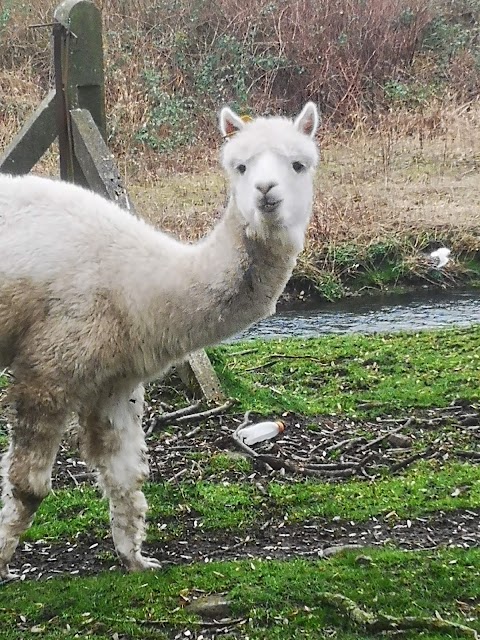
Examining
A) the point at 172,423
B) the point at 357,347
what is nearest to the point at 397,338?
the point at 357,347

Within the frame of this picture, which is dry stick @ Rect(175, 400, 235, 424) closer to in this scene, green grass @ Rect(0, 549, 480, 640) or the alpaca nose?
green grass @ Rect(0, 549, 480, 640)

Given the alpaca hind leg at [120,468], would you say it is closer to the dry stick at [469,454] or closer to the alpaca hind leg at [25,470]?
the alpaca hind leg at [25,470]

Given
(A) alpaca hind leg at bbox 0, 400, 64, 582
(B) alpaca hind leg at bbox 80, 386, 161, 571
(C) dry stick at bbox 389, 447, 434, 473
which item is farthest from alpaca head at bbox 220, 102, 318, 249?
(C) dry stick at bbox 389, 447, 434, 473

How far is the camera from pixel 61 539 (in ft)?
14.0

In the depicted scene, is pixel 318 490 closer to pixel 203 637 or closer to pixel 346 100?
pixel 203 637

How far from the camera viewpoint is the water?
8625 millimetres

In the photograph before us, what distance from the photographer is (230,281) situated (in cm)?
371

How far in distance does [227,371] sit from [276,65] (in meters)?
9.40

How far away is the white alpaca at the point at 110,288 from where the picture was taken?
3.62 metres

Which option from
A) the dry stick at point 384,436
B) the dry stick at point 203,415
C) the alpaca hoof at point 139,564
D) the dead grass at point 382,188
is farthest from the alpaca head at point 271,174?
the dead grass at point 382,188

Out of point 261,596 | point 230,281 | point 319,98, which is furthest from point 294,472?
point 319,98

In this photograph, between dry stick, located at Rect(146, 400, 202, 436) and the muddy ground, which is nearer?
the muddy ground

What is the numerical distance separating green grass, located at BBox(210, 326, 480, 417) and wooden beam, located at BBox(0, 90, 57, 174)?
5.57 ft

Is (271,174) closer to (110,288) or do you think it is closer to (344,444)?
(110,288)
